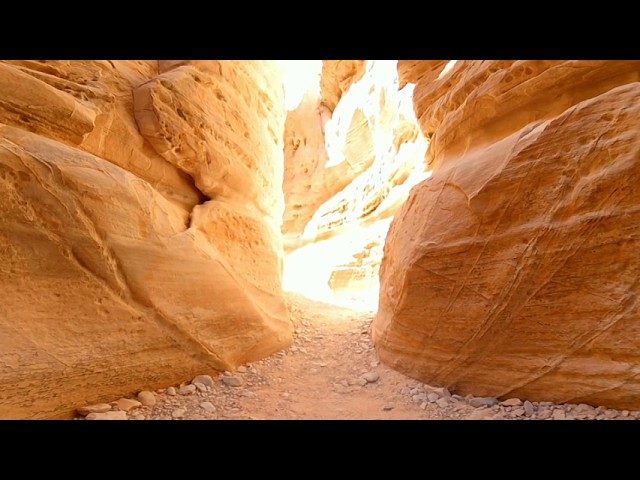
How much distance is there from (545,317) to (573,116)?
1.86 metres


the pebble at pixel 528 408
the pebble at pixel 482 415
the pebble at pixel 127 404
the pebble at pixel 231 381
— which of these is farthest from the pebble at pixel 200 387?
the pebble at pixel 528 408

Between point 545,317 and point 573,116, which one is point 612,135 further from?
point 545,317

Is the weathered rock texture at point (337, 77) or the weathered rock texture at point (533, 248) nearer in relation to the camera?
the weathered rock texture at point (533, 248)

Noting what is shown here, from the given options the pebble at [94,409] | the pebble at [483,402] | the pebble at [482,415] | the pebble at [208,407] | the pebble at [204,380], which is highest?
the pebble at [204,380]

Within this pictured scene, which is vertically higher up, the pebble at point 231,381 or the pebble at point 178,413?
the pebble at point 231,381

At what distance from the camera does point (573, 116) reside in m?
2.81

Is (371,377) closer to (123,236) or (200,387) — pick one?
(200,387)

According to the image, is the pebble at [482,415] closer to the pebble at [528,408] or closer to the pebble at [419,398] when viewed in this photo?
the pebble at [528,408]

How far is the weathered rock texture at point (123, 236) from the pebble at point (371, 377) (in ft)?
4.87

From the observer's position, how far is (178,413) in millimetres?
2936

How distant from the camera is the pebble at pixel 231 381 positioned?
3615 millimetres

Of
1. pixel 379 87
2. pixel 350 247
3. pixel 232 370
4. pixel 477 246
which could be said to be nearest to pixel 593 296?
pixel 477 246

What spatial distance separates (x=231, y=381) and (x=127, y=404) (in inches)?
42.6

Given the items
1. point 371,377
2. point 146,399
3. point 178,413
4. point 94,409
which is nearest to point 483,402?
point 371,377
